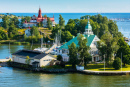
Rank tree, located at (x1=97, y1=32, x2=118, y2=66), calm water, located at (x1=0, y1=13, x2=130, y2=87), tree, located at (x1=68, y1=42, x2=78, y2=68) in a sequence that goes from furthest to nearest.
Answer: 1. tree, located at (x1=68, y1=42, x2=78, y2=68)
2. tree, located at (x1=97, y1=32, x2=118, y2=66)
3. calm water, located at (x1=0, y1=13, x2=130, y2=87)

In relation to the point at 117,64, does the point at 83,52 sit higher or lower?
higher

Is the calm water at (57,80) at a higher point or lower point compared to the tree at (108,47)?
lower

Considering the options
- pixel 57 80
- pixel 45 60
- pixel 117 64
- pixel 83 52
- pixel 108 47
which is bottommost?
pixel 57 80

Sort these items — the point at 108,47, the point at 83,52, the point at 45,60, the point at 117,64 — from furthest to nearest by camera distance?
1. the point at 45,60
2. the point at 83,52
3. the point at 108,47
4. the point at 117,64

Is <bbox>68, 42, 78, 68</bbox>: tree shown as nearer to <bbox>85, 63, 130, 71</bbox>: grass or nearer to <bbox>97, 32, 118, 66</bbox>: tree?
<bbox>85, 63, 130, 71</bbox>: grass

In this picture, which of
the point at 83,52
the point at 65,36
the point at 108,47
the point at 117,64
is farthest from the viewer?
the point at 65,36

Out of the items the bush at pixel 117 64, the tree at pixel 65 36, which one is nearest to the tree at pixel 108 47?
the bush at pixel 117 64

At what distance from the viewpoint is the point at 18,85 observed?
4497cm

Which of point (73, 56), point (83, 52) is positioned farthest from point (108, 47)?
point (73, 56)

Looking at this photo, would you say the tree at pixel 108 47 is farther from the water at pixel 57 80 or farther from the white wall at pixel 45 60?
the white wall at pixel 45 60

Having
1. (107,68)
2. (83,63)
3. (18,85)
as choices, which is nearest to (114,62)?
(107,68)

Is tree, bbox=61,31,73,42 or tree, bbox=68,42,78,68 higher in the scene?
tree, bbox=61,31,73,42

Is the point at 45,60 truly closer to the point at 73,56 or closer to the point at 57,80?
the point at 73,56

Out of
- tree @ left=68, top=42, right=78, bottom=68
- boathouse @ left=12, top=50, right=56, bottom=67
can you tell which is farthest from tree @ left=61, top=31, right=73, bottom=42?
tree @ left=68, top=42, right=78, bottom=68
